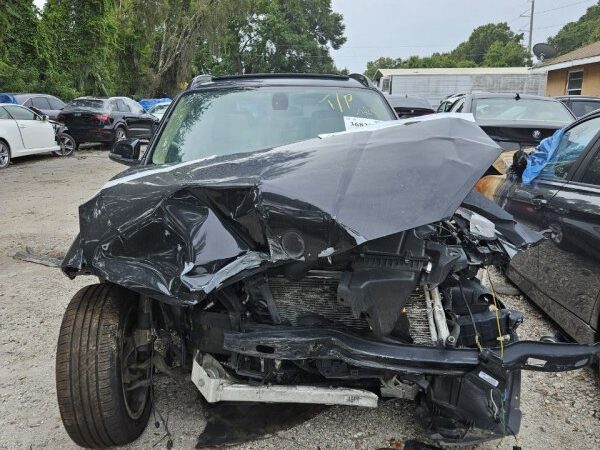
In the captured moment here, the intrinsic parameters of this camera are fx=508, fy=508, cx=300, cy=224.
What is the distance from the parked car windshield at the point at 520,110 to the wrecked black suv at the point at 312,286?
18.1 ft

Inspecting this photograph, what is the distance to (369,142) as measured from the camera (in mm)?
2416

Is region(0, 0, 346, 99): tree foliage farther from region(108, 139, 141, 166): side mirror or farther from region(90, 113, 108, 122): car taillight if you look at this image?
region(108, 139, 141, 166): side mirror

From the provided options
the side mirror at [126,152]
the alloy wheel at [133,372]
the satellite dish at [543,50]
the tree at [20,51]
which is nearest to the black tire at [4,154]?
the tree at [20,51]

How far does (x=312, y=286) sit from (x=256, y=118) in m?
1.67

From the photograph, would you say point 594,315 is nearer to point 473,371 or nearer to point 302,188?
point 473,371

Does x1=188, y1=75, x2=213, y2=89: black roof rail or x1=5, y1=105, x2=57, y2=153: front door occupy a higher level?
x1=188, y1=75, x2=213, y2=89: black roof rail

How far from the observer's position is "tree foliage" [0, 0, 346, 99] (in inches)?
761

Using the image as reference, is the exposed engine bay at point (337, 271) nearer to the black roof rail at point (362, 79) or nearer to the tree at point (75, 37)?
the black roof rail at point (362, 79)

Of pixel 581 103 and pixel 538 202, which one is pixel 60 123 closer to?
pixel 581 103

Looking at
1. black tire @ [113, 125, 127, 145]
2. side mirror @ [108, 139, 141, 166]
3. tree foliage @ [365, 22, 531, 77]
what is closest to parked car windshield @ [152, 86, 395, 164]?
side mirror @ [108, 139, 141, 166]

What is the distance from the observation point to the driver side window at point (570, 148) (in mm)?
3518

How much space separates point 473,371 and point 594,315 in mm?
1237

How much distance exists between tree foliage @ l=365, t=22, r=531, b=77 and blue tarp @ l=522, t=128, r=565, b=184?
6342 cm

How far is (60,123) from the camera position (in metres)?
15.0
